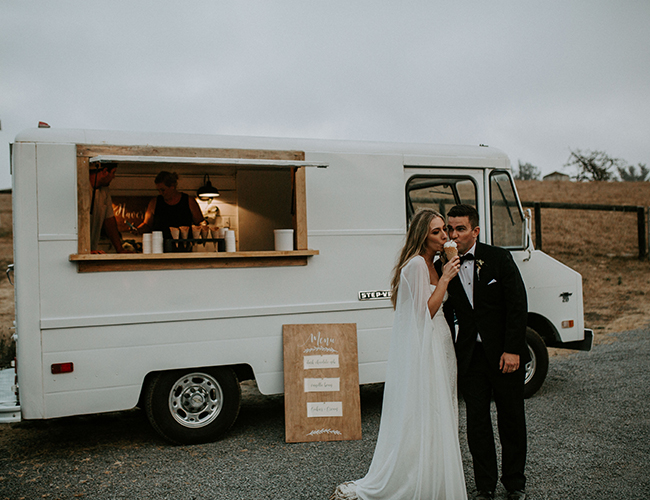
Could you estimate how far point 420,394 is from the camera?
330 centimetres

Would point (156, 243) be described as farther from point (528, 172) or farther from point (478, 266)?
point (528, 172)

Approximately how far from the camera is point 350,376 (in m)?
5.00

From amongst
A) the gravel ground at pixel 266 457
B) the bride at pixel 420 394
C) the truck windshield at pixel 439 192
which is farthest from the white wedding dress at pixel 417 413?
the truck windshield at pixel 439 192

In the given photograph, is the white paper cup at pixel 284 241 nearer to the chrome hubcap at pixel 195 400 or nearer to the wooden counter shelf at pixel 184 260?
the wooden counter shelf at pixel 184 260

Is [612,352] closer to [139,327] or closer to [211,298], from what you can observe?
[211,298]

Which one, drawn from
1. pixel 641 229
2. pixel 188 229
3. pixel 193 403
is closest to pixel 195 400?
pixel 193 403

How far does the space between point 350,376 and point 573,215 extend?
15.1 metres

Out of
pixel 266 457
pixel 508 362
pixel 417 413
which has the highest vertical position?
pixel 508 362

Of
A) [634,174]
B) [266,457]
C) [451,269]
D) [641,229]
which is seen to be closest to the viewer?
[451,269]

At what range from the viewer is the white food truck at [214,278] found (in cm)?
427

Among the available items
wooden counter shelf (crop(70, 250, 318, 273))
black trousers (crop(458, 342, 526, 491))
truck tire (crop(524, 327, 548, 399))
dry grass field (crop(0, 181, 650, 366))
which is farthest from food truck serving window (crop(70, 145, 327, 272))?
dry grass field (crop(0, 181, 650, 366))

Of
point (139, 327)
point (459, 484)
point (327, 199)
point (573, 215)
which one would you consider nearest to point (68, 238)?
point (139, 327)

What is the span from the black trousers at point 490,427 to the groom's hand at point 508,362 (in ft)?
0.19

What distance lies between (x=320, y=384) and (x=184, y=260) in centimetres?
165
